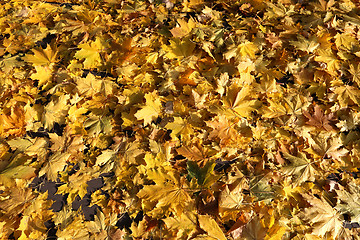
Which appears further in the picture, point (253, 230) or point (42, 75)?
point (42, 75)

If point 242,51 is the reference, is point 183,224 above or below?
below

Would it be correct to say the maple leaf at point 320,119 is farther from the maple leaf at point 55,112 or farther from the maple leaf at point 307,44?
the maple leaf at point 55,112

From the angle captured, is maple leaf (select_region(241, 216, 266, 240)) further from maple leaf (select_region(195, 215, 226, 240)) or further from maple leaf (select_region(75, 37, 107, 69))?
maple leaf (select_region(75, 37, 107, 69))

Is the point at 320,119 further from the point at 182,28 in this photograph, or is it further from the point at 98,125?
the point at 98,125

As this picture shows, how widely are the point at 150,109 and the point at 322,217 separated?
1.16 metres

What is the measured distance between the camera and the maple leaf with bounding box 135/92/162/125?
156cm

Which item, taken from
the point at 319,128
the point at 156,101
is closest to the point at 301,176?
the point at 319,128

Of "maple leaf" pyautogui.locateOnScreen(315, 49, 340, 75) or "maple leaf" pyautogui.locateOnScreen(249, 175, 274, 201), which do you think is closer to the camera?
"maple leaf" pyautogui.locateOnScreen(249, 175, 274, 201)

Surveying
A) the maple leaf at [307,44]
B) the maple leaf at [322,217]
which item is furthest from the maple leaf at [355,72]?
the maple leaf at [322,217]

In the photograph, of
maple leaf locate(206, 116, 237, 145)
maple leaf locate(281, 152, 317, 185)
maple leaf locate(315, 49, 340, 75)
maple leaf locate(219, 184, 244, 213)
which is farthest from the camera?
maple leaf locate(315, 49, 340, 75)

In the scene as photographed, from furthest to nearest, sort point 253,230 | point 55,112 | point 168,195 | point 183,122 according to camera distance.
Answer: point 55,112 < point 183,122 < point 168,195 < point 253,230

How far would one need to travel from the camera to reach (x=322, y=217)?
4.08 feet

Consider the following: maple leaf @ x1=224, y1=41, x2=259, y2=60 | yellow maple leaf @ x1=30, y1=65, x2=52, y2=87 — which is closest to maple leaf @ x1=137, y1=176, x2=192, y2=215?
maple leaf @ x1=224, y1=41, x2=259, y2=60

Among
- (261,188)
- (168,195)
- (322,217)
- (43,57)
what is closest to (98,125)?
(168,195)
